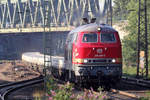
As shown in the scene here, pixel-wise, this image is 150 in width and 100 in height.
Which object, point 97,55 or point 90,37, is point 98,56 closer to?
point 97,55

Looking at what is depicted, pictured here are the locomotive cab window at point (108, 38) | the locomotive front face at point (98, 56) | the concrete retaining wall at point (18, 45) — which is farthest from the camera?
the concrete retaining wall at point (18, 45)

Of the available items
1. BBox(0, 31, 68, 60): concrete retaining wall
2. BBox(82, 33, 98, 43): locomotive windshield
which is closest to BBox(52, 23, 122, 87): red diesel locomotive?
BBox(82, 33, 98, 43): locomotive windshield

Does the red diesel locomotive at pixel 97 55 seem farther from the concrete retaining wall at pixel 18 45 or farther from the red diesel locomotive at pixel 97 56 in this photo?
the concrete retaining wall at pixel 18 45

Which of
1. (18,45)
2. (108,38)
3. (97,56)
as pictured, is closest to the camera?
(97,56)

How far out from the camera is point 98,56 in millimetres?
16734

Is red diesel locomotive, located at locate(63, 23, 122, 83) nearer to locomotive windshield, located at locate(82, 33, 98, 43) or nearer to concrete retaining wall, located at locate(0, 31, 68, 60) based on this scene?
locomotive windshield, located at locate(82, 33, 98, 43)

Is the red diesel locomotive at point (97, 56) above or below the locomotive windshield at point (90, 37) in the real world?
below

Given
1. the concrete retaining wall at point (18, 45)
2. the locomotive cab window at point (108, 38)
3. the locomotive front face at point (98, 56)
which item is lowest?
the concrete retaining wall at point (18, 45)

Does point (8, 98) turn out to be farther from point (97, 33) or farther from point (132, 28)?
point (132, 28)

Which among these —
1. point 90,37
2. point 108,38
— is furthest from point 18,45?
point 108,38

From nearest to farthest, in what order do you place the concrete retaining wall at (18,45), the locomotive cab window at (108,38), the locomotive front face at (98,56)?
the locomotive front face at (98,56)
the locomotive cab window at (108,38)
the concrete retaining wall at (18,45)

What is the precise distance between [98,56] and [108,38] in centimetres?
116

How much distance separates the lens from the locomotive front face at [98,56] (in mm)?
16625

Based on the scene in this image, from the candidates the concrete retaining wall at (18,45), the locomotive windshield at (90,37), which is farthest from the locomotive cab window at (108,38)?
the concrete retaining wall at (18,45)
